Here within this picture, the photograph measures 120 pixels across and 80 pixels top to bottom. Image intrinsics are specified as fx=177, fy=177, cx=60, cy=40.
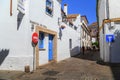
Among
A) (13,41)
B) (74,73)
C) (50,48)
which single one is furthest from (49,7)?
(74,73)

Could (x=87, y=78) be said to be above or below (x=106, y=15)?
below

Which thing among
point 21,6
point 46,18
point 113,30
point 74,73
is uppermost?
point 21,6

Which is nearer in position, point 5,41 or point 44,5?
point 5,41

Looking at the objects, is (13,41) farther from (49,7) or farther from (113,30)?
(113,30)

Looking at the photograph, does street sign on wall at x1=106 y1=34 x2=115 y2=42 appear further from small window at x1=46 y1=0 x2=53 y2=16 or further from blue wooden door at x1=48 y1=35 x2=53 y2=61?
small window at x1=46 y1=0 x2=53 y2=16

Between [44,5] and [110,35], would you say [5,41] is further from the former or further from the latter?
[110,35]

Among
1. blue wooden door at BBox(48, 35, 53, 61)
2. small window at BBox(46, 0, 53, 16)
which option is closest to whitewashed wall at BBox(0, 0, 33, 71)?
small window at BBox(46, 0, 53, 16)

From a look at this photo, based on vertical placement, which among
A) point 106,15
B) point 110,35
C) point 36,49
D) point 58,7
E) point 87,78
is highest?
point 58,7

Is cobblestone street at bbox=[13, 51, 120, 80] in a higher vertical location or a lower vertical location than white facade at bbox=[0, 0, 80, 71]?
lower

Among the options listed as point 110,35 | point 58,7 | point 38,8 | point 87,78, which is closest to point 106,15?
point 110,35

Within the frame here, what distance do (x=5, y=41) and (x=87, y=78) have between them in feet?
16.7

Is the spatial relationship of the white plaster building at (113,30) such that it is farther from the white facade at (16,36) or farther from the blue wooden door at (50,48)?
the white facade at (16,36)

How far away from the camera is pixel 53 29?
565 inches

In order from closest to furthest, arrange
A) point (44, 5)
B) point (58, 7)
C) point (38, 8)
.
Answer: point (38, 8), point (44, 5), point (58, 7)
